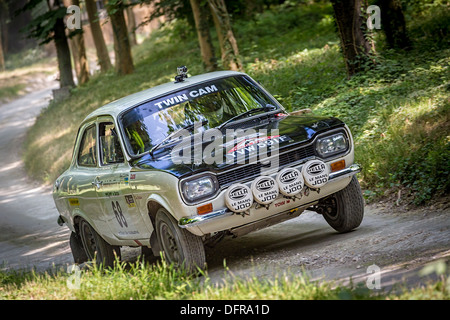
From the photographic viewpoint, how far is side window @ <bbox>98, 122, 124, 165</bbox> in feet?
23.5

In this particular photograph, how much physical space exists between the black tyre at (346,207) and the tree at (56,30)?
70.6ft

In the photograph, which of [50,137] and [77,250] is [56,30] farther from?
[77,250]

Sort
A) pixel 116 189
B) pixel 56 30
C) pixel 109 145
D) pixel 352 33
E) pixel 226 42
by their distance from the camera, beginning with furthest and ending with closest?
pixel 56 30, pixel 226 42, pixel 352 33, pixel 109 145, pixel 116 189

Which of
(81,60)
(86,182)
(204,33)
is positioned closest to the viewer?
(86,182)

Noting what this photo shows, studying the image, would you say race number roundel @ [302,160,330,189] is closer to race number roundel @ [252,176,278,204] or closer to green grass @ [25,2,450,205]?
race number roundel @ [252,176,278,204]

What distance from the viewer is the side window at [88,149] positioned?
7.75 metres

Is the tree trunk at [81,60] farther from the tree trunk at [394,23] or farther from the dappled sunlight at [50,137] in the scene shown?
the tree trunk at [394,23]

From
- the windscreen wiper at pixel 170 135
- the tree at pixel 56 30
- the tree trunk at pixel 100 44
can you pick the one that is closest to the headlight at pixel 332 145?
the windscreen wiper at pixel 170 135

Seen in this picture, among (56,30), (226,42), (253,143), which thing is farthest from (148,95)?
(56,30)

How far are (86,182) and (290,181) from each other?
2719 mm

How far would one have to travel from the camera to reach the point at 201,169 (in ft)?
19.6

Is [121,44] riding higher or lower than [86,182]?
higher
